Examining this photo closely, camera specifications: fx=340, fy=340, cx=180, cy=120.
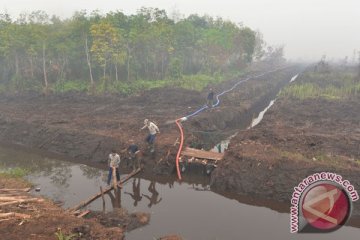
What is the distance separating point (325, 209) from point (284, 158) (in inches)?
129

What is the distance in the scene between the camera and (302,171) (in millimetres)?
14594

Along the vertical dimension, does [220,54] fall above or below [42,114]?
above

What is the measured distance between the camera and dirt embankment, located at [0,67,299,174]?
19750 millimetres

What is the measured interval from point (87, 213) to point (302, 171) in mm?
8979

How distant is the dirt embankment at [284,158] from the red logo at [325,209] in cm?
80

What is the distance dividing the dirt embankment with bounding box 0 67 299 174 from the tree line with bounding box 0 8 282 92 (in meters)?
5.85

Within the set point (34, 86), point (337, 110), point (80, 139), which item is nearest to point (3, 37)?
point (34, 86)

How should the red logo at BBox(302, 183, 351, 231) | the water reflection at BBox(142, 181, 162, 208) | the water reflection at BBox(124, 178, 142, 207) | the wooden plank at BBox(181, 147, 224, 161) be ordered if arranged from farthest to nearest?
the wooden plank at BBox(181, 147, 224, 161), the water reflection at BBox(124, 178, 142, 207), the water reflection at BBox(142, 181, 162, 208), the red logo at BBox(302, 183, 351, 231)

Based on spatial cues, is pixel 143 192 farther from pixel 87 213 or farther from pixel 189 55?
pixel 189 55

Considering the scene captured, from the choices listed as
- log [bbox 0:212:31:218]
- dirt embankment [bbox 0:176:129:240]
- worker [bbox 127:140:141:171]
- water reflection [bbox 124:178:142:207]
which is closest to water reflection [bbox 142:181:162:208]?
water reflection [bbox 124:178:142:207]

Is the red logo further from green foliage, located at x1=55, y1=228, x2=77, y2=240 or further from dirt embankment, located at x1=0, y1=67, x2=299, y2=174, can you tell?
green foliage, located at x1=55, y1=228, x2=77, y2=240

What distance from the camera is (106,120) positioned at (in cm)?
2431

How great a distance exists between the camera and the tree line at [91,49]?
37.6 metres

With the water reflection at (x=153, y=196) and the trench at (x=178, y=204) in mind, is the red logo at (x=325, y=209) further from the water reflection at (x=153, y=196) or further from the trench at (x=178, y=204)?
the water reflection at (x=153, y=196)
